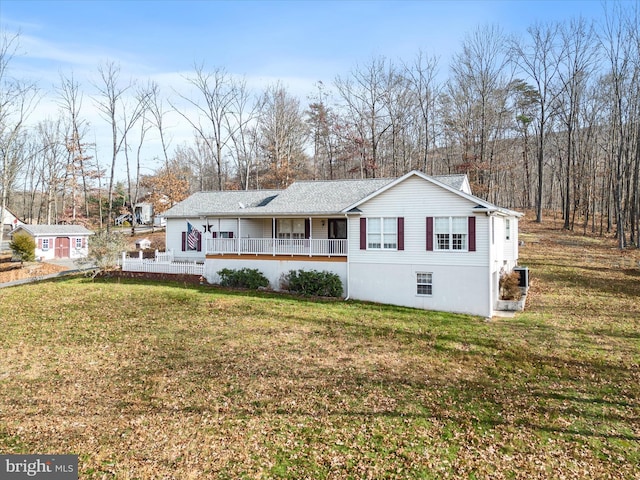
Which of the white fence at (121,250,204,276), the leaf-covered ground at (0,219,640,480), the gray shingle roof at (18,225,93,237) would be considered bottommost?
the leaf-covered ground at (0,219,640,480)

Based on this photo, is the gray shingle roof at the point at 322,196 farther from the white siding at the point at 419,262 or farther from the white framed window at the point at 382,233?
the white siding at the point at 419,262

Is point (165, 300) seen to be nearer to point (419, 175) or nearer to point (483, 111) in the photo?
point (419, 175)

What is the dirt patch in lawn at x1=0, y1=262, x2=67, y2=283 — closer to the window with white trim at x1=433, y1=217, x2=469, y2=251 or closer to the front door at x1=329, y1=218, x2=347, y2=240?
the front door at x1=329, y1=218, x2=347, y2=240

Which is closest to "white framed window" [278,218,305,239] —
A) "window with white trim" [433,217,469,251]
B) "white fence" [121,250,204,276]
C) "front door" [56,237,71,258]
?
"white fence" [121,250,204,276]

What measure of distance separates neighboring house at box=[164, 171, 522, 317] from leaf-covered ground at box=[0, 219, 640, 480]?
148 centimetres

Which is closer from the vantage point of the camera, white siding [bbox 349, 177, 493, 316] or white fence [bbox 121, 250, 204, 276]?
white siding [bbox 349, 177, 493, 316]

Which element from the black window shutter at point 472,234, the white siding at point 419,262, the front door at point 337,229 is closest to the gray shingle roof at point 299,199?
the front door at point 337,229

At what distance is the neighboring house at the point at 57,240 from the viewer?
33431 millimetres

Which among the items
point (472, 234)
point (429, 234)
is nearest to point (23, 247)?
point (429, 234)

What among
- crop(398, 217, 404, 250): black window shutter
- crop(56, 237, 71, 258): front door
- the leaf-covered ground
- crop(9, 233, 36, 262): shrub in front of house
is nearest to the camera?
the leaf-covered ground

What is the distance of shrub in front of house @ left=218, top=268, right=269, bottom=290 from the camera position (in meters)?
19.8

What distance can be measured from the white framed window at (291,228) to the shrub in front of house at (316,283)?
→ 3.65 meters

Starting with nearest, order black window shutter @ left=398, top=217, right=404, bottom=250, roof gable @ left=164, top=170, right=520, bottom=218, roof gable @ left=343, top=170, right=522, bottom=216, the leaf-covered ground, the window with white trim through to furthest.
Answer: the leaf-covered ground → roof gable @ left=343, top=170, right=522, bottom=216 → the window with white trim → black window shutter @ left=398, top=217, right=404, bottom=250 → roof gable @ left=164, top=170, right=520, bottom=218

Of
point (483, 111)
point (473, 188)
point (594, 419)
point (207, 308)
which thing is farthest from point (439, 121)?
point (594, 419)
